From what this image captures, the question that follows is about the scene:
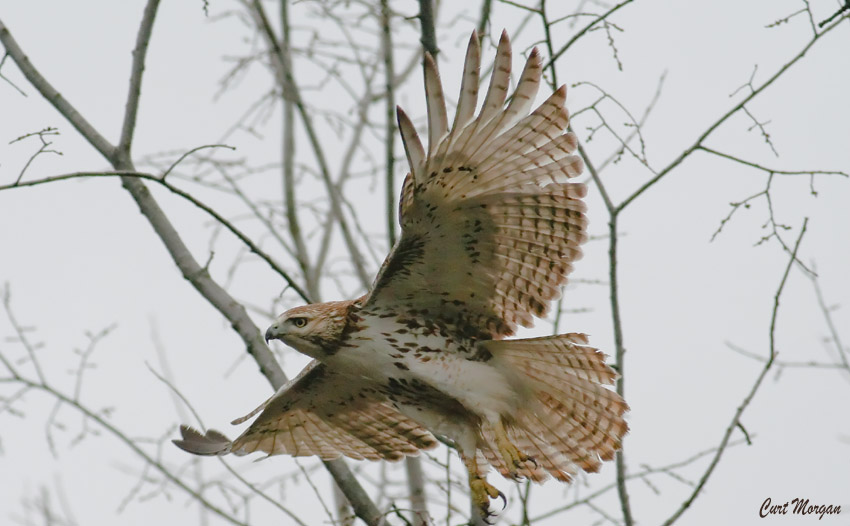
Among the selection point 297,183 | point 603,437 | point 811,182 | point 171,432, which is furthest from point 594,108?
point 297,183

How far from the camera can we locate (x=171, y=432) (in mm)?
5938

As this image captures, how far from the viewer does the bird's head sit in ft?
17.4

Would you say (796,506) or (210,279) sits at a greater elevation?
(210,279)

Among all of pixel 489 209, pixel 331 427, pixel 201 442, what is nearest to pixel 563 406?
pixel 489 209

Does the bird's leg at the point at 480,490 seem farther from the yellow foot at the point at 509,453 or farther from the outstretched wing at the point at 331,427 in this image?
the outstretched wing at the point at 331,427

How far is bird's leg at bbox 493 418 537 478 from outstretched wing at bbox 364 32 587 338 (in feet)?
1.52

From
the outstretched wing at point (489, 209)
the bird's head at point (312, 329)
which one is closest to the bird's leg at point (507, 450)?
the outstretched wing at point (489, 209)

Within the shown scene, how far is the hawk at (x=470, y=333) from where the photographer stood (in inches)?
183

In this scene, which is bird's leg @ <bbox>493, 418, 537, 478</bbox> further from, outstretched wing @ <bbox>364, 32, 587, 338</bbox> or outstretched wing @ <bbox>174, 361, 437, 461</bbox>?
outstretched wing @ <bbox>174, 361, 437, 461</bbox>

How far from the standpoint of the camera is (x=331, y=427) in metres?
6.10

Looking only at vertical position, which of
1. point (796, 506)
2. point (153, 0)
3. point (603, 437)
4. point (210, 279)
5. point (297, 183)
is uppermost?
point (297, 183)

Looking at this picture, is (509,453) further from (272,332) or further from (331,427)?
(272,332)

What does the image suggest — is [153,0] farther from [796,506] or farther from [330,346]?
[796,506]

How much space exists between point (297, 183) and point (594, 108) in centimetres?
384
